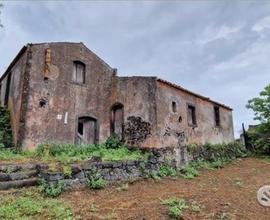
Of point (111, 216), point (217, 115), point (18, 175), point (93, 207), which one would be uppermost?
point (217, 115)

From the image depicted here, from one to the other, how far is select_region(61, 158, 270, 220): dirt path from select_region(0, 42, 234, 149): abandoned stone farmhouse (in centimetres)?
356

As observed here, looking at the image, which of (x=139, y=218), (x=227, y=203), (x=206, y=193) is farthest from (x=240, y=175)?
(x=139, y=218)

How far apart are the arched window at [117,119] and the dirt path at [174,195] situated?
433 centimetres

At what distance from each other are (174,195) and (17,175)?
4644 mm

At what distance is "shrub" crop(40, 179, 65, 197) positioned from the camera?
333 inches

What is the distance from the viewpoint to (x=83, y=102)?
51.5 ft

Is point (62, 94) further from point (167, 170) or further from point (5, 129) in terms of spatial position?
point (167, 170)

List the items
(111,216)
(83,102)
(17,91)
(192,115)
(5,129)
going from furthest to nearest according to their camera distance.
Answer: (192,115), (83,102), (17,91), (5,129), (111,216)

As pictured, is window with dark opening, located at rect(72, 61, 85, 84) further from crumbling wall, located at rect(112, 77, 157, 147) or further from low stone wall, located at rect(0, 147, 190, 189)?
low stone wall, located at rect(0, 147, 190, 189)

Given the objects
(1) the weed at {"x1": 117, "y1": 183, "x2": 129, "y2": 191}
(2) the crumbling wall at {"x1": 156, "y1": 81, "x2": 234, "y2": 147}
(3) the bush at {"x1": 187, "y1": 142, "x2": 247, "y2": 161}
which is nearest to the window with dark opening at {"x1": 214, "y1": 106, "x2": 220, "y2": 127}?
(2) the crumbling wall at {"x1": 156, "y1": 81, "x2": 234, "y2": 147}

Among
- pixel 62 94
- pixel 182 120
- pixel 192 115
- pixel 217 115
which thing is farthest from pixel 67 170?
pixel 217 115

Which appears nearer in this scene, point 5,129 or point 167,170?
point 167,170

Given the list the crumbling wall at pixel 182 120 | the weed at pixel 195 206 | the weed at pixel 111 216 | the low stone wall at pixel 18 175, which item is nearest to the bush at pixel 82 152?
the crumbling wall at pixel 182 120

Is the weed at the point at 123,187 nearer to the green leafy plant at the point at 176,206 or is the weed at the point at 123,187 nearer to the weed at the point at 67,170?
the weed at the point at 67,170
